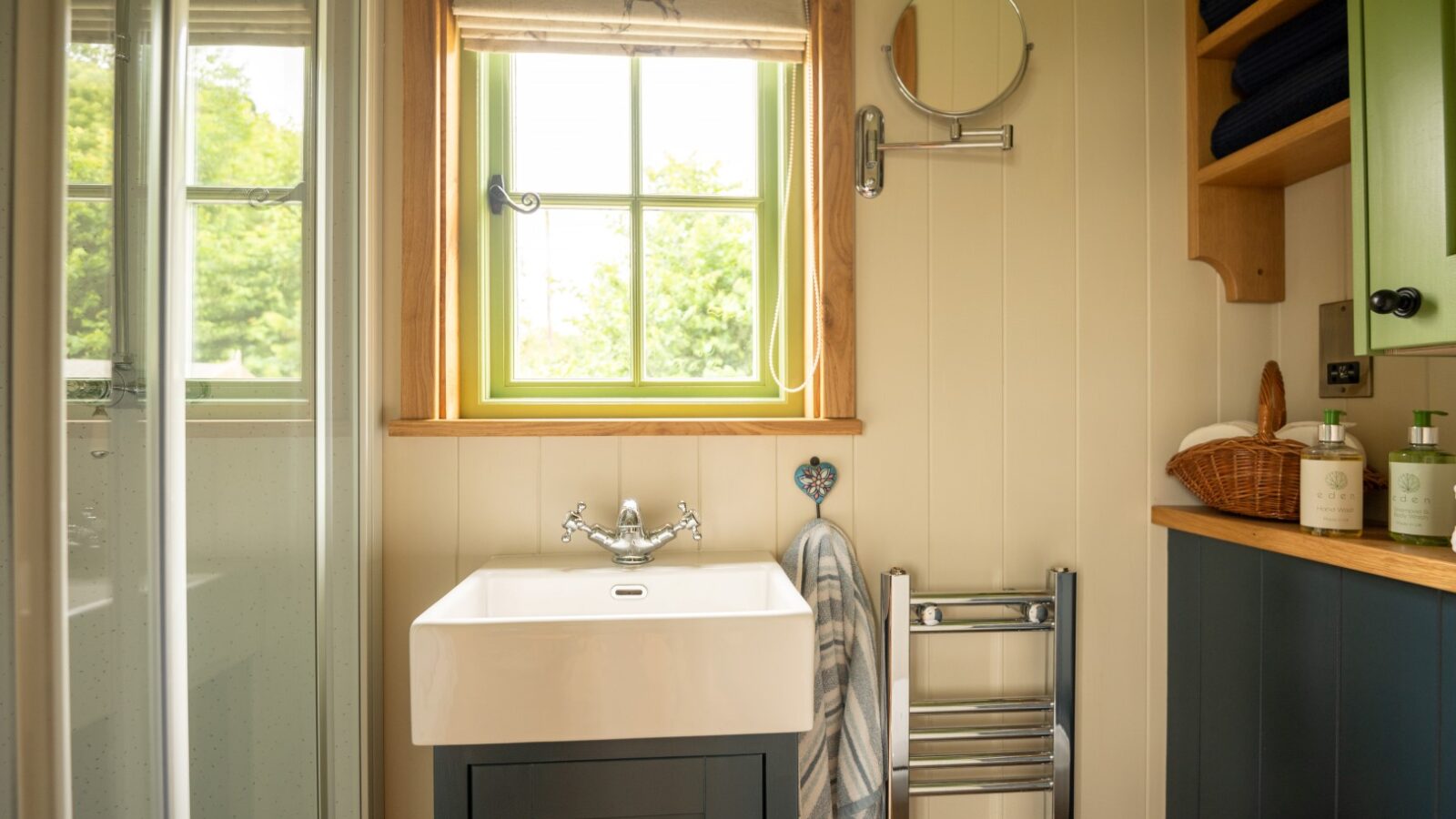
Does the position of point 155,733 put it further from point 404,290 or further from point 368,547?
point 404,290

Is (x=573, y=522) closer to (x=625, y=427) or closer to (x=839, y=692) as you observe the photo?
(x=625, y=427)

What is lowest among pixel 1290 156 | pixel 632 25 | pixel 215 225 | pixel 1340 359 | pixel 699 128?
pixel 1340 359

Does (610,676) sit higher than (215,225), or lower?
lower

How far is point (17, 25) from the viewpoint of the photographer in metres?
0.60

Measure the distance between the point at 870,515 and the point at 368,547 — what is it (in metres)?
0.89

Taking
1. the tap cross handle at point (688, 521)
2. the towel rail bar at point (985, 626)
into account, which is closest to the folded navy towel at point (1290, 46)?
the towel rail bar at point (985, 626)

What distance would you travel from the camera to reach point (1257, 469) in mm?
1281

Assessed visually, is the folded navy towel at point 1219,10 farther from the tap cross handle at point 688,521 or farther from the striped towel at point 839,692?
the tap cross handle at point 688,521

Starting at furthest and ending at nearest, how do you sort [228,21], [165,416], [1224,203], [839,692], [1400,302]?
[1224,203] → [839,692] → [1400,302] → [228,21] → [165,416]

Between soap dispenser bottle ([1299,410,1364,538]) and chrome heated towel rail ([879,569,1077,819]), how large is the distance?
0.39 m

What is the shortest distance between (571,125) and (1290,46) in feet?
4.12

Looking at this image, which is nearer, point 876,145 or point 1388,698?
point 1388,698

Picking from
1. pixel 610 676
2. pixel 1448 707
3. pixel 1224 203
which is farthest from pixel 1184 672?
pixel 610 676

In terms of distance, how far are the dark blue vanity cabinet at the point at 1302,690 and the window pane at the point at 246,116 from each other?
1511 mm
